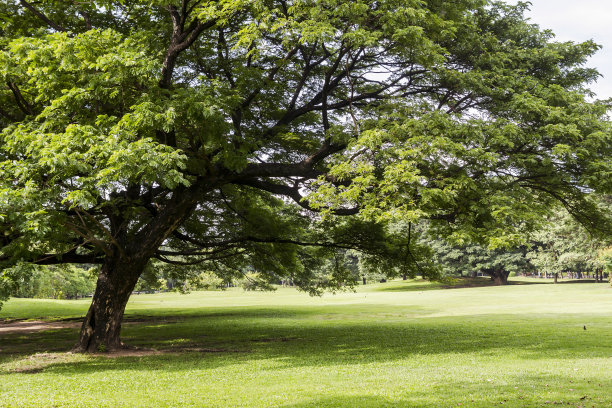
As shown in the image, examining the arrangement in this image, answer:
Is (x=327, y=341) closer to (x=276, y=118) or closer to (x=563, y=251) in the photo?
(x=276, y=118)

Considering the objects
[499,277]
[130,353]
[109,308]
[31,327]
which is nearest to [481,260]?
[499,277]

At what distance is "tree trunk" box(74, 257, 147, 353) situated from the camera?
15.6 m

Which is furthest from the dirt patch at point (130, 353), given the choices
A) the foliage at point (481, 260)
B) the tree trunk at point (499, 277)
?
the tree trunk at point (499, 277)

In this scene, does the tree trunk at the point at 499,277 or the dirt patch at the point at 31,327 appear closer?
the dirt patch at the point at 31,327

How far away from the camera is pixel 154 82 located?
12.7m

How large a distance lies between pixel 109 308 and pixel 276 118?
8.84 metres

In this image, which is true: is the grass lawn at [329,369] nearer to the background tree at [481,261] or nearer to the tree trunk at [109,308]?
the tree trunk at [109,308]

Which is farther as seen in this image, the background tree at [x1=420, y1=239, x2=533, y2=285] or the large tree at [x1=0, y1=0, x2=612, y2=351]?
the background tree at [x1=420, y1=239, x2=533, y2=285]

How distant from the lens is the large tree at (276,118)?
11703 millimetres

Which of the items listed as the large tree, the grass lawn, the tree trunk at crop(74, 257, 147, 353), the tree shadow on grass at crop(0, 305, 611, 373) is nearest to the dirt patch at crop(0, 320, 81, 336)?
the tree shadow on grass at crop(0, 305, 611, 373)

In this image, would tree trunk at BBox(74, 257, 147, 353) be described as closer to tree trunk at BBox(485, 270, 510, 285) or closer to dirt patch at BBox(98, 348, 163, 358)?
dirt patch at BBox(98, 348, 163, 358)

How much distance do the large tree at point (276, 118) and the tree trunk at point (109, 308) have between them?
0.05m

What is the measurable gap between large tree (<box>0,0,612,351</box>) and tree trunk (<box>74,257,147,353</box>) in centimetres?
5

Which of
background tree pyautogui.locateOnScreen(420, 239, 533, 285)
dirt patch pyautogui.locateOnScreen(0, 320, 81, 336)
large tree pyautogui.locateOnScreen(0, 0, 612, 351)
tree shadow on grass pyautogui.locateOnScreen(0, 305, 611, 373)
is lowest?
dirt patch pyautogui.locateOnScreen(0, 320, 81, 336)
